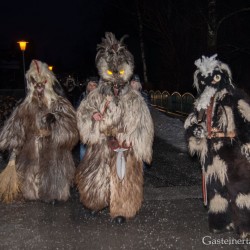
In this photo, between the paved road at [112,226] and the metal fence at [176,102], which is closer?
the paved road at [112,226]

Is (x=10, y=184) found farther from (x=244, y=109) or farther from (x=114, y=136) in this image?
(x=244, y=109)

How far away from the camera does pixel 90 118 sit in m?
5.63

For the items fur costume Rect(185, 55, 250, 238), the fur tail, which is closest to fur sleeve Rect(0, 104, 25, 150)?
the fur tail

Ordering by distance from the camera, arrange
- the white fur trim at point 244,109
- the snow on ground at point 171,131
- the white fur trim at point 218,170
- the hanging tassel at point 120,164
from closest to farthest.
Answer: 1. the white fur trim at point 244,109
2. the white fur trim at point 218,170
3. the hanging tassel at point 120,164
4. the snow on ground at point 171,131

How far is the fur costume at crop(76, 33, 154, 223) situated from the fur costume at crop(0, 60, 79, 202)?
0.74m

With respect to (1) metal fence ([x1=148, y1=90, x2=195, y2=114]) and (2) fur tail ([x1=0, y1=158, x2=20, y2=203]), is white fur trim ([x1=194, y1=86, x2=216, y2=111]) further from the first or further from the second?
(1) metal fence ([x1=148, y1=90, x2=195, y2=114])

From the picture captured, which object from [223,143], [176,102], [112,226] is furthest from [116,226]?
[176,102]

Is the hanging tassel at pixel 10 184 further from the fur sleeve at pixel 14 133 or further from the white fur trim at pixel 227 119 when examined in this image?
the white fur trim at pixel 227 119

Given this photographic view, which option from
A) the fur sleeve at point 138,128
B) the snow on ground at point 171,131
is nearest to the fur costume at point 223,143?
the fur sleeve at point 138,128

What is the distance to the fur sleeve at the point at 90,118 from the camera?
560 cm

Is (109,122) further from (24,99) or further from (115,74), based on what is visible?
(24,99)

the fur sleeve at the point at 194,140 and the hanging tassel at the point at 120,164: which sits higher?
the fur sleeve at the point at 194,140

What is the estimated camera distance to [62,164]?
6414 mm

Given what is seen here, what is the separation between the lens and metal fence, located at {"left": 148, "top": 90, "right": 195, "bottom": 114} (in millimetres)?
16453
